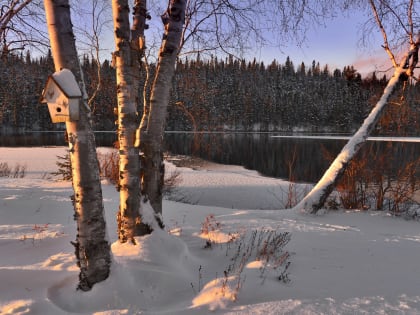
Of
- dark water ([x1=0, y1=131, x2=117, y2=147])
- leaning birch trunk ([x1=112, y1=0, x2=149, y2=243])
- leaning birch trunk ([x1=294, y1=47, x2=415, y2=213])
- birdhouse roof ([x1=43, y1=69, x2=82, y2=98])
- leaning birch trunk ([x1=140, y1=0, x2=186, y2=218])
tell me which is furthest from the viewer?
dark water ([x1=0, y1=131, x2=117, y2=147])

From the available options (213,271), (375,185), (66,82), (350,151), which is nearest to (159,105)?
(66,82)

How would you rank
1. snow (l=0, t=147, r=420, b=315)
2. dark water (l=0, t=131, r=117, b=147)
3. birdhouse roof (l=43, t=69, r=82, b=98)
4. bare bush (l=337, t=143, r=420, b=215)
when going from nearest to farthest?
birdhouse roof (l=43, t=69, r=82, b=98), snow (l=0, t=147, r=420, b=315), bare bush (l=337, t=143, r=420, b=215), dark water (l=0, t=131, r=117, b=147)

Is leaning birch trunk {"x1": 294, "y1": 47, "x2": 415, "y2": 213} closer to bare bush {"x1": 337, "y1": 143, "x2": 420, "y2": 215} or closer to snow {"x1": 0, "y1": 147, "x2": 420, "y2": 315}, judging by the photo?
snow {"x1": 0, "y1": 147, "x2": 420, "y2": 315}

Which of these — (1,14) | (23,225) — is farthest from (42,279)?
(1,14)

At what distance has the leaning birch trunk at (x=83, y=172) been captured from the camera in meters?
2.56

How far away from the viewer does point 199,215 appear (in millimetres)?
6469

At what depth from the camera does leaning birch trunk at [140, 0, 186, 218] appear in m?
4.06

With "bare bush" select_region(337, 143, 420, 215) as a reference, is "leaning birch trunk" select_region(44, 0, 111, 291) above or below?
above

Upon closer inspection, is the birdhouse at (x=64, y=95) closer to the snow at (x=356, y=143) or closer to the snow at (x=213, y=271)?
the snow at (x=213, y=271)

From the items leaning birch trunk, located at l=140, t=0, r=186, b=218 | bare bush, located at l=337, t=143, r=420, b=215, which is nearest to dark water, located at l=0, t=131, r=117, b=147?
bare bush, located at l=337, t=143, r=420, b=215

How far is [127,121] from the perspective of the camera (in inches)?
148

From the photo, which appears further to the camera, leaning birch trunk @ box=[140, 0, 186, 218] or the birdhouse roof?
leaning birch trunk @ box=[140, 0, 186, 218]

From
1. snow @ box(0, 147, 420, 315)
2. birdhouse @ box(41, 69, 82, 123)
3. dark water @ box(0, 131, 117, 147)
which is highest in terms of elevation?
birdhouse @ box(41, 69, 82, 123)

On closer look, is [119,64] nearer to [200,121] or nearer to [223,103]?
[200,121]
